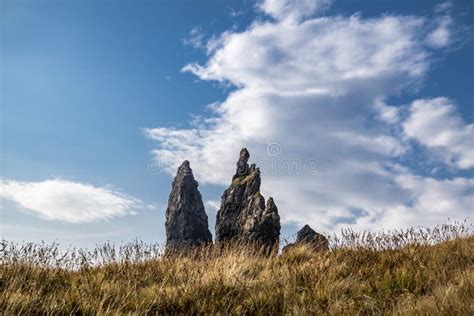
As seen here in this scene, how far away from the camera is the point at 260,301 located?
19.6 feet

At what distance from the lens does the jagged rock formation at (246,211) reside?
22.7 meters

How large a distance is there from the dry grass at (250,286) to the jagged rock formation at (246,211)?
475 inches

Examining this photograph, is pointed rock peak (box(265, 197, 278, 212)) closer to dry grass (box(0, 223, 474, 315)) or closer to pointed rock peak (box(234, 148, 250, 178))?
dry grass (box(0, 223, 474, 315))

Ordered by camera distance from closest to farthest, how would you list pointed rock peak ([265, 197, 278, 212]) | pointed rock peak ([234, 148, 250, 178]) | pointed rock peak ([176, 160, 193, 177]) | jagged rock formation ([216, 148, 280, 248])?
jagged rock formation ([216, 148, 280, 248]) → pointed rock peak ([265, 197, 278, 212]) → pointed rock peak ([234, 148, 250, 178]) → pointed rock peak ([176, 160, 193, 177])

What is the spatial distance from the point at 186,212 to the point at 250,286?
46001mm

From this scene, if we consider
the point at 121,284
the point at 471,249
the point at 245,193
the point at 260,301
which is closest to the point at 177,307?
the point at 260,301

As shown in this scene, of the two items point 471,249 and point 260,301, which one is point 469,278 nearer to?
point 260,301

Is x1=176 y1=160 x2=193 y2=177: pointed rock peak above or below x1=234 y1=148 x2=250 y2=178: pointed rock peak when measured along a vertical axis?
above

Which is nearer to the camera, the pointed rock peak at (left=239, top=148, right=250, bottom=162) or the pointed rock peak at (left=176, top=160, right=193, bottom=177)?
the pointed rock peak at (left=239, top=148, right=250, bottom=162)

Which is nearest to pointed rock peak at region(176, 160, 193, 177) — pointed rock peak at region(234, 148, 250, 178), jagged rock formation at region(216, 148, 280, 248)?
pointed rock peak at region(234, 148, 250, 178)

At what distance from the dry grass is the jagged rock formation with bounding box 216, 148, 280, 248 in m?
12.1

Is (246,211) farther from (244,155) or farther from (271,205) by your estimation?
(244,155)

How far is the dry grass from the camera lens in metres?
5.50

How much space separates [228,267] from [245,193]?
2928cm
